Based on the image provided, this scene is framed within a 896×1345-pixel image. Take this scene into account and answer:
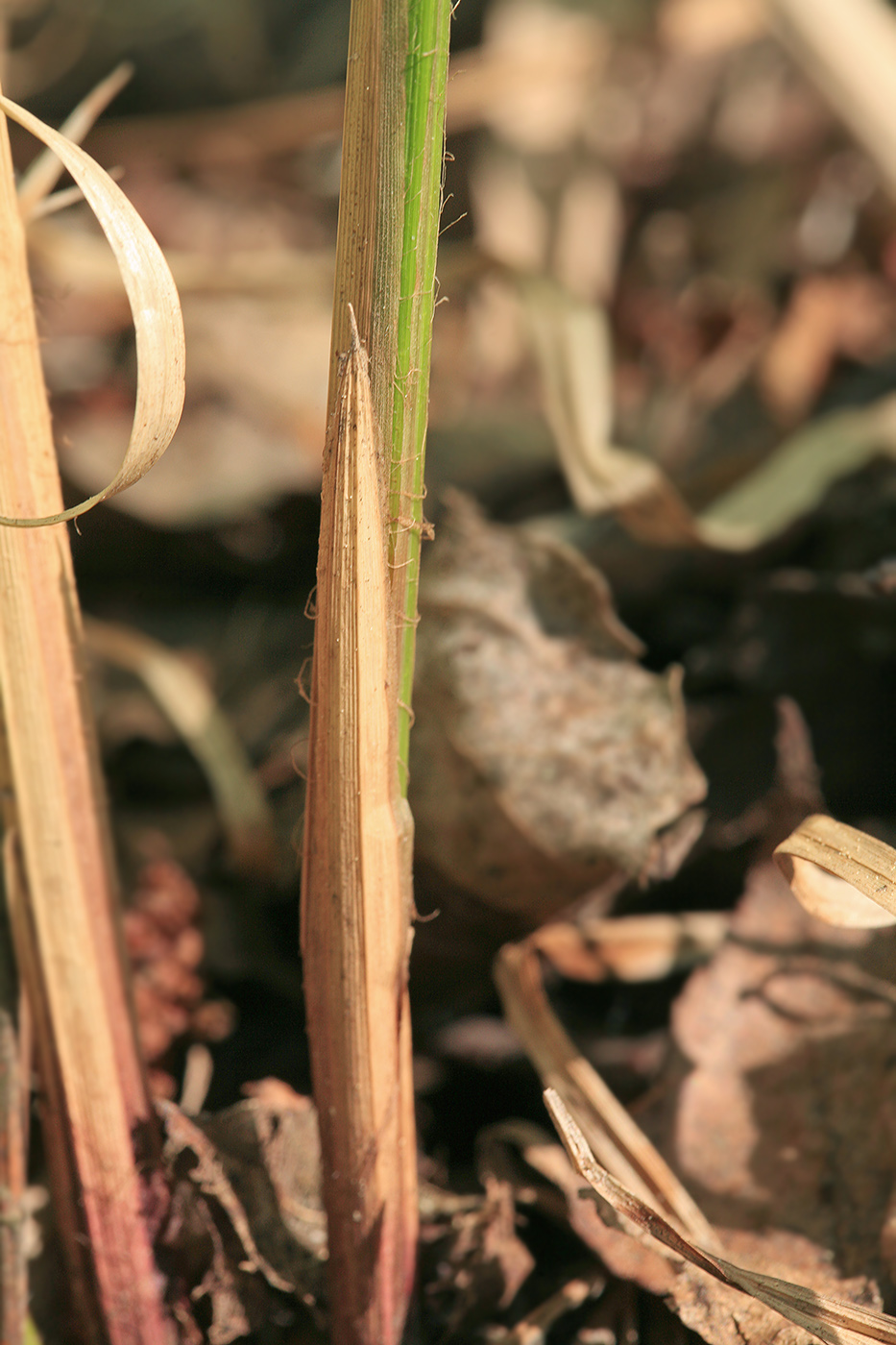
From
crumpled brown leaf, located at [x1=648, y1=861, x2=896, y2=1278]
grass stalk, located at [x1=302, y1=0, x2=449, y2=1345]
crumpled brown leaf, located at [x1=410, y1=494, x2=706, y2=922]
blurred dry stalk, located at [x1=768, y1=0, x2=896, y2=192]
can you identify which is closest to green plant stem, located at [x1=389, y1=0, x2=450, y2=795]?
grass stalk, located at [x1=302, y1=0, x2=449, y2=1345]

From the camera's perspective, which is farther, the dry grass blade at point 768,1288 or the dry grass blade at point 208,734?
the dry grass blade at point 208,734

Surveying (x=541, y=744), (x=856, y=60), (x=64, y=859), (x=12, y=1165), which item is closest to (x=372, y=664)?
(x=64, y=859)

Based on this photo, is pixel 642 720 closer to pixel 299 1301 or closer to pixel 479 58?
pixel 299 1301

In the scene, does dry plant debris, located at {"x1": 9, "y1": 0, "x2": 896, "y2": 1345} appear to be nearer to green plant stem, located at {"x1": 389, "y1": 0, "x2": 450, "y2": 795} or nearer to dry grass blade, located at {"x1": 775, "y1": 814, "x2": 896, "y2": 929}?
dry grass blade, located at {"x1": 775, "y1": 814, "x2": 896, "y2": 929}

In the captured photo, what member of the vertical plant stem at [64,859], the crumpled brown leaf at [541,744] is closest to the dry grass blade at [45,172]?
the vertical plant stem at [64,859]

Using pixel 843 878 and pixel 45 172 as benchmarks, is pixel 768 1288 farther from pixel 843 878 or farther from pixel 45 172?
pixel 45 172

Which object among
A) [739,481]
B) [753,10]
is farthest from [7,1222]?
[753,10]

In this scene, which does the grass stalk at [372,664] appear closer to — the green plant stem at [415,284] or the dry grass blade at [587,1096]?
the green plant stem at [415,284]
